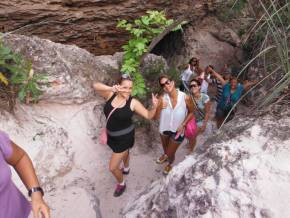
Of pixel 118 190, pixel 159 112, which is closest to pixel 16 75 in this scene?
pixel 159 112

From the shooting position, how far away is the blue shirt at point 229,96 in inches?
168

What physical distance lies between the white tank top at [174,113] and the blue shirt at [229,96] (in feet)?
3.27

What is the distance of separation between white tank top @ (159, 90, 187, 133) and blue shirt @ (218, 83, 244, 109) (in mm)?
996

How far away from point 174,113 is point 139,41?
55.8 inches

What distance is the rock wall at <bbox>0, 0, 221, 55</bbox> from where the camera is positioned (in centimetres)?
494

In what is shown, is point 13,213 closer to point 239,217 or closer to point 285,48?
point 239,217

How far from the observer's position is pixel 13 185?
173 cm

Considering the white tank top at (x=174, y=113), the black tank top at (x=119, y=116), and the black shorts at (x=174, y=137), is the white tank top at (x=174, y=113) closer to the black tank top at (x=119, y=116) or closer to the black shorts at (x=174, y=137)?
the black shorts at (x=174, y=137)

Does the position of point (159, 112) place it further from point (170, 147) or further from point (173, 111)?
point (170, 147)

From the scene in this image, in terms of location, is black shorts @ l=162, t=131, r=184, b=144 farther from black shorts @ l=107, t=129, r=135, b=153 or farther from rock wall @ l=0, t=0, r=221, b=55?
rock wall @ l=0, t=0, r=221, b=55

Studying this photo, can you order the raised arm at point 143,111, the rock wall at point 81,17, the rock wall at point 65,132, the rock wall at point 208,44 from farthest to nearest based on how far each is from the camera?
1. the rock wall at point 208,44
2. the rock wall at point 81,17
3. the rock wall at point 65,132
4. the raised arm at point 143,111

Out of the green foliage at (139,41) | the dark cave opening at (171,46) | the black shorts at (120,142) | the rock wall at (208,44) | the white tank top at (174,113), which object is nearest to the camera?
the black shorts at (120,142)

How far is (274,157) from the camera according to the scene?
2.31 metres

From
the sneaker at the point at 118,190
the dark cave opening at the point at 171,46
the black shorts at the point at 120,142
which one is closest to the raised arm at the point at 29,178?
the black shorts at the point at 120,142
